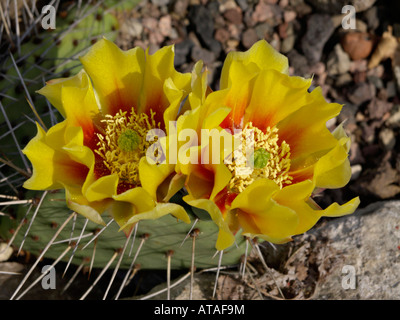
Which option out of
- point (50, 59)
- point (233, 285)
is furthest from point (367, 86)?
point (50, 59)

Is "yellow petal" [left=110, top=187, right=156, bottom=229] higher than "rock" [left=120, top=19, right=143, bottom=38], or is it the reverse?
"rock" [left=120, top=19, right=143, bottom=38]

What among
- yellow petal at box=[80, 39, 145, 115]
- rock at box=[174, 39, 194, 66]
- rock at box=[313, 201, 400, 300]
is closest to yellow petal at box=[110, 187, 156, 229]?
yellow petal at box=[80, 39, 145, 115]

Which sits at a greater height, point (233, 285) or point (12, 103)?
point (12, 103)

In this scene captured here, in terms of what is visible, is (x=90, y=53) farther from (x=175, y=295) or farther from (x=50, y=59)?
(x=175, y=295)

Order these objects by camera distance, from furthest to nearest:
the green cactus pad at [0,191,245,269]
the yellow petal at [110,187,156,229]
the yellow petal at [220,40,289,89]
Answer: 1. the green cactus pad at [0,191,245,269]
2. the yellow petal at [220,40,289,89]
3. the yellow petal at [110,187,156,229]

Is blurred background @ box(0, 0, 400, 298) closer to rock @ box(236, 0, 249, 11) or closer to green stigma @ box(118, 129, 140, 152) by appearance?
rock @ box(236, 0, 249, 11)

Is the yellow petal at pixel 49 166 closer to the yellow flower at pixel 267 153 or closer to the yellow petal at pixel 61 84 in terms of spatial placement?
the yellow petal at pixel 61 84

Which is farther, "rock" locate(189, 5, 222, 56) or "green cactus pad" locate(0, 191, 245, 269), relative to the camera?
"rock" locate(189, 5, 222, 56)
